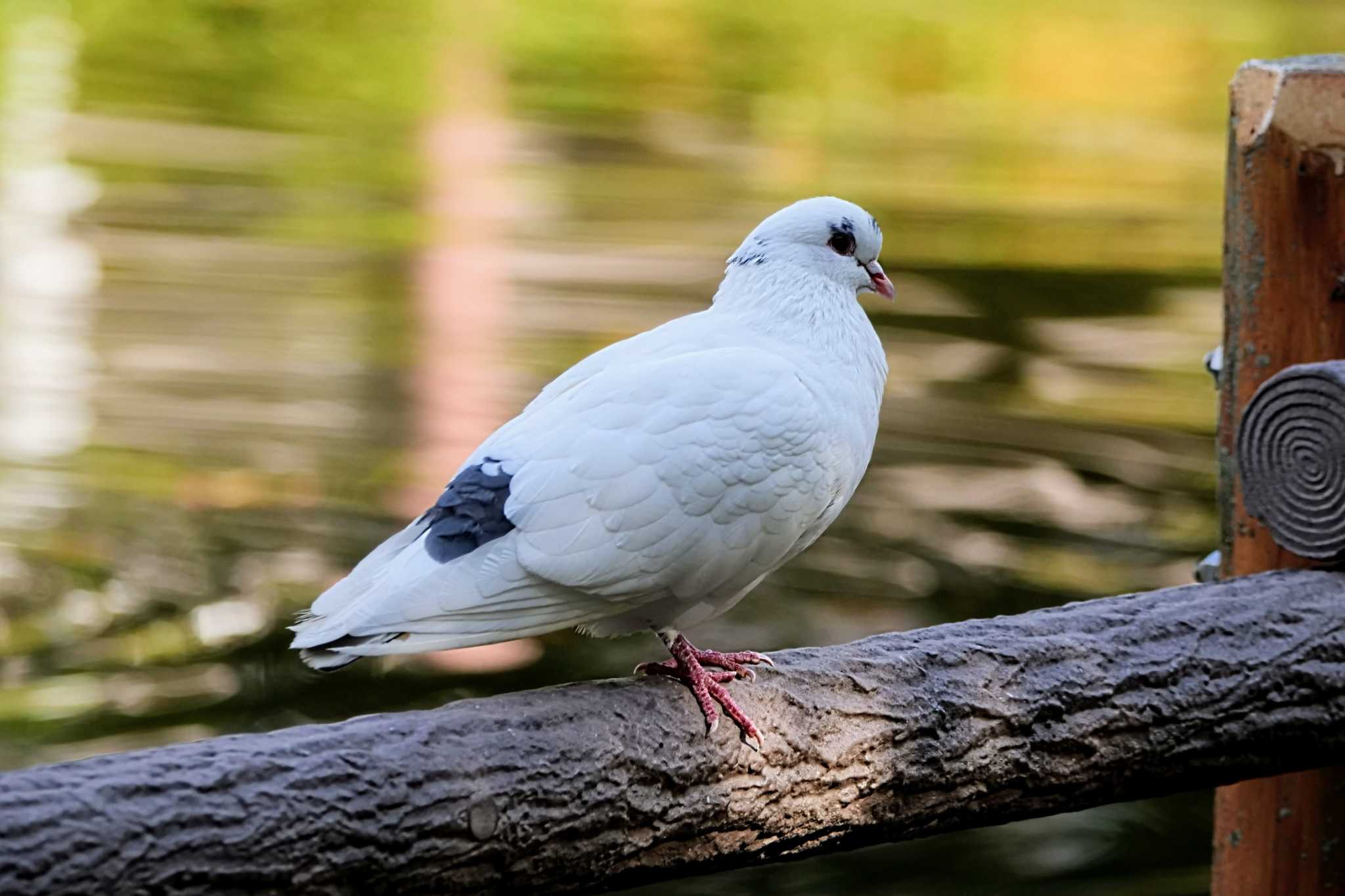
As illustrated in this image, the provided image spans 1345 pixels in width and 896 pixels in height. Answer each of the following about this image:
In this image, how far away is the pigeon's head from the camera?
250 cm

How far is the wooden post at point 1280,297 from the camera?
2.61 metres

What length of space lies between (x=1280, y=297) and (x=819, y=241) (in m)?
0.77

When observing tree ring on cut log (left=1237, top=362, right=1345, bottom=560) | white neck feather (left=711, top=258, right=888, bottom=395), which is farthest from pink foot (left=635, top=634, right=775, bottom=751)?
tree ring on cut log (left=1237, top=362, right=1345, bottom=560)

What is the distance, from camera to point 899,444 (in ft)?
19.3

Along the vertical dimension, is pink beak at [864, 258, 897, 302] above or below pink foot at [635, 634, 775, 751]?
above

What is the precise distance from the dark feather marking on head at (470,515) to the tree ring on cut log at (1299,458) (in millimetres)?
1201

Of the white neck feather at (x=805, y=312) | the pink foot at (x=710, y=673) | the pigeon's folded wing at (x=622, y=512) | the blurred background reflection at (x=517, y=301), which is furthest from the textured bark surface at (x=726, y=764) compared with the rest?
the blurred background reflection at (x=517, y=301)

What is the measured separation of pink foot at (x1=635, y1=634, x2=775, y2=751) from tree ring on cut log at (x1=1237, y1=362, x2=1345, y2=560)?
0.88m

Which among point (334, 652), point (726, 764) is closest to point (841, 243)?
point (726, 764)

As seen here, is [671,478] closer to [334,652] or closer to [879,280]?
[334,652]

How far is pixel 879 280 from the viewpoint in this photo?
2.62 meters

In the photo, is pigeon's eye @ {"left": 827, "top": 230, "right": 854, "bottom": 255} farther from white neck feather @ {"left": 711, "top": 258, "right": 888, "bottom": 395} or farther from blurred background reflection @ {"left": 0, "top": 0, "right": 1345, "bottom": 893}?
blurred background reflection @ {"left": 0, "top": 0, "right": 1345, "bottom": 893}

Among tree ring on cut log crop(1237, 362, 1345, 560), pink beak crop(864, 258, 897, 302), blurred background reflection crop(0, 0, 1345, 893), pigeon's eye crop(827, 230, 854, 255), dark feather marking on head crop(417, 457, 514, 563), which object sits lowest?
dark feather marking on head crop(417, 457, 514, 563)

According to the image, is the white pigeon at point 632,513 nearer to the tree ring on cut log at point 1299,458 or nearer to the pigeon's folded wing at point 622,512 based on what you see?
the pigeon's folded wing at point 622,512
